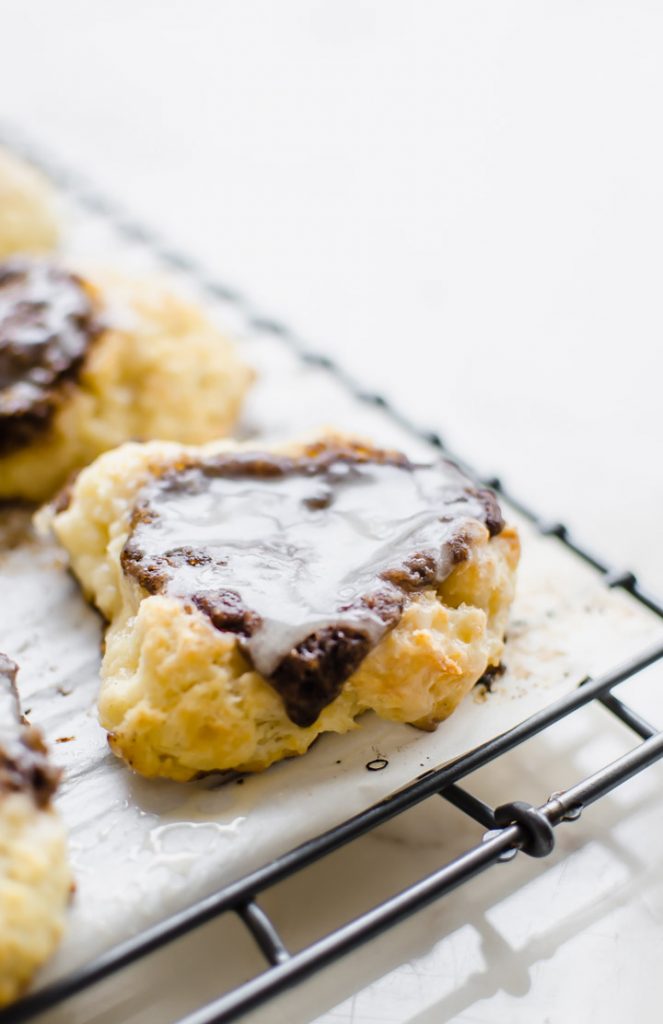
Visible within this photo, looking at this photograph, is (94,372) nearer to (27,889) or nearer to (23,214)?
(23,214)

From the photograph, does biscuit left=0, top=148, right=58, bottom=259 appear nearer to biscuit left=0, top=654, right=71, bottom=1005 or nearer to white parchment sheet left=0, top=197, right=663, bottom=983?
white parchment sheet left=0, top=197, right=663, bottom=983

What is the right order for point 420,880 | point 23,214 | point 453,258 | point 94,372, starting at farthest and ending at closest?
1. point 453,258
2. point 23,214
3. point 94,372
4. point 420,880

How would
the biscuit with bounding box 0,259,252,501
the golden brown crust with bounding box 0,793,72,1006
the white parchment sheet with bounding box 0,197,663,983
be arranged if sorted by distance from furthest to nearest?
the biscuit with bounding box 0,259,252,501 → the white parchment sheet with bounding box 0,197,663,983 → the golden brown crust with bounding box 0,793,72,1006

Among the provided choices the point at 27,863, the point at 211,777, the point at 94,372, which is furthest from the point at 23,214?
the point at 27,863

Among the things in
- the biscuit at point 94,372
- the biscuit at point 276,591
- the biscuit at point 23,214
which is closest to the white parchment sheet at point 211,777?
the biscuit at point 276,591

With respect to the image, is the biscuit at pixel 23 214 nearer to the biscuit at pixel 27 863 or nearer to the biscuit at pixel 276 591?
the biscuit at pixel 276 591

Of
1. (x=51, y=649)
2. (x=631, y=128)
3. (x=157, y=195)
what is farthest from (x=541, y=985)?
(x=631, y=128)

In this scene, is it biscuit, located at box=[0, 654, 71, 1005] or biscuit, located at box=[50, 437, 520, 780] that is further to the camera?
biscuit, located at box=[50, 437, 520, 780]

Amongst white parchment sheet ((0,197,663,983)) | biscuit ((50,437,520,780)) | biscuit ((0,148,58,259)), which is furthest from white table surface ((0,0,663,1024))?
biscuit ((0,148,58,259))
